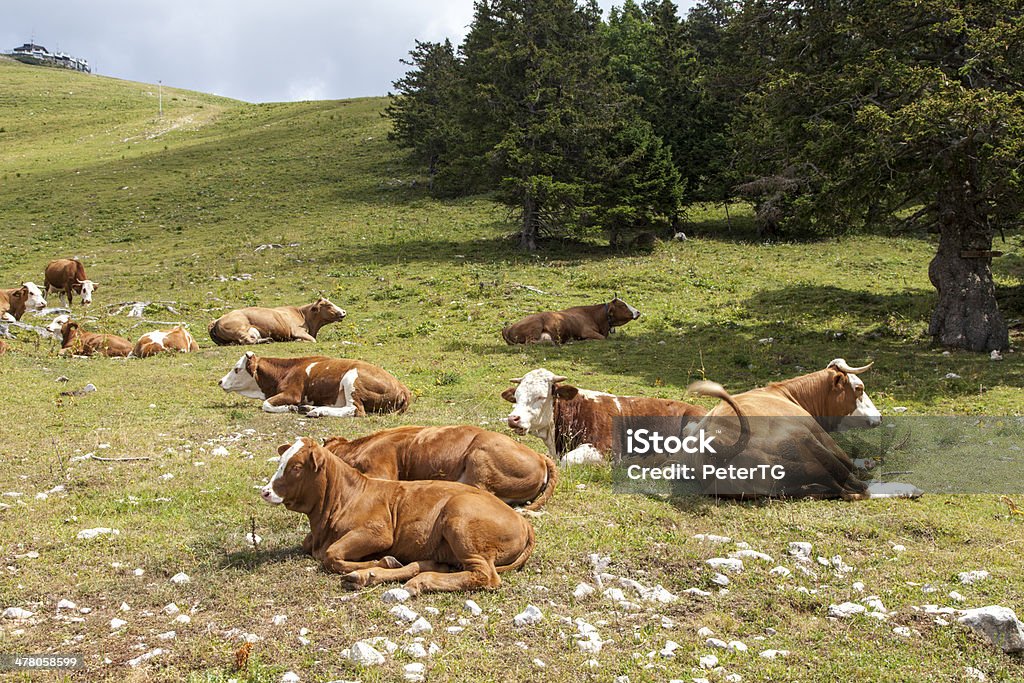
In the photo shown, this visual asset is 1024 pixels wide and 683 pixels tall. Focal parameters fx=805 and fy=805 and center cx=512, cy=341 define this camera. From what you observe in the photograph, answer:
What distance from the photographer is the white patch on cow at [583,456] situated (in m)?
10.3

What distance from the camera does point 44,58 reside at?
160500 millimetres

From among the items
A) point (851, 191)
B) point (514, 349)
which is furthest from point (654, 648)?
point (851, 191)

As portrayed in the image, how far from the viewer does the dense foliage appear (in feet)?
56.7

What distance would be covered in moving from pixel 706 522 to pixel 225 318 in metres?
15.7

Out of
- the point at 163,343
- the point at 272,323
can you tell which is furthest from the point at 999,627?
the point at 272,323

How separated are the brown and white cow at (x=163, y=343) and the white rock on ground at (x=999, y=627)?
56.3 ft

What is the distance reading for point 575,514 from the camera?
847 centimetres

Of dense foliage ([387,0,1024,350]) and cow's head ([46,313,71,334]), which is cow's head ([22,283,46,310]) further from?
dense foliage ([387,0,1024,350])

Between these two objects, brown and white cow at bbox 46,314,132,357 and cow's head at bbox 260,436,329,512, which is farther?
brown and white cow at bbox 46,314,132,357

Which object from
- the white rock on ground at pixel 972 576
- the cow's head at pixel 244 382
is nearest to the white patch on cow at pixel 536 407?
the white rock on ground at pixel 972 576

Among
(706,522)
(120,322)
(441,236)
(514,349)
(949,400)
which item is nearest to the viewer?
(706,522)

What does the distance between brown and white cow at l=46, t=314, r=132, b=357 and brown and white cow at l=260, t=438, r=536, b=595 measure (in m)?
13.1

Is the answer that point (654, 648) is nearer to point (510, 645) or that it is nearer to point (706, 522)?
point (510, 645)

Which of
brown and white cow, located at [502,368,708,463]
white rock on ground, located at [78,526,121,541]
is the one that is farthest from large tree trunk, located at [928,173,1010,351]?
white rock on ground, located at [78,526,121,541]
